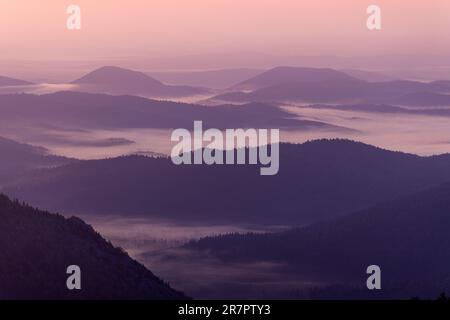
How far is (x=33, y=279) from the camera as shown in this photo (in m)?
88.4

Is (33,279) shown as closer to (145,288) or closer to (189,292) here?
(145,288)

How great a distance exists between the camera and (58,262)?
312 feet

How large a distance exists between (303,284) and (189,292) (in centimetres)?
3723

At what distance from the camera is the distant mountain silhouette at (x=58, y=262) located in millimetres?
87250

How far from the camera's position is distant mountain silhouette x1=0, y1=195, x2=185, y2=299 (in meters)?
87.2
